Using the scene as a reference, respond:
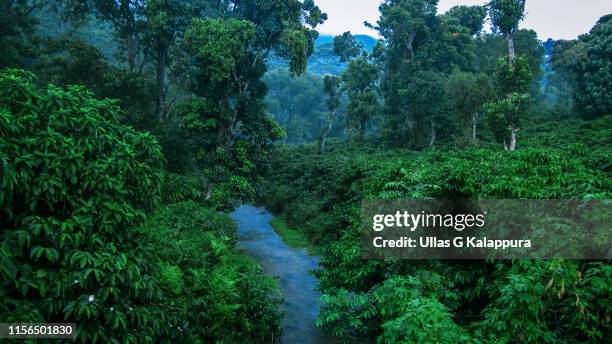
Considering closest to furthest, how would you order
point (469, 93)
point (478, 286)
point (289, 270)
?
point (478, 286), point (289, 270), point (469, 93)

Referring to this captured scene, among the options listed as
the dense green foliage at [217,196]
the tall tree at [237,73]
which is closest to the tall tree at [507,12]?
the dense green foliage at [217,196]

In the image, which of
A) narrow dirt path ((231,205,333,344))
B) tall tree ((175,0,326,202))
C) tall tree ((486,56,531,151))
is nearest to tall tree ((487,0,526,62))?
tall tree ((486,56,531,151))

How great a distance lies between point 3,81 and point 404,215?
804cm

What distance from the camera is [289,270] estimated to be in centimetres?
1786

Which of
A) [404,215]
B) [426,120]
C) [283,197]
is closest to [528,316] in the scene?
[404,215]

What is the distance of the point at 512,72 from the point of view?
964 inches

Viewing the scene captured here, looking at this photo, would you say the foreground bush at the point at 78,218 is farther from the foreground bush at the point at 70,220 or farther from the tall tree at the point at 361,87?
the tall tree at the point at 361,87

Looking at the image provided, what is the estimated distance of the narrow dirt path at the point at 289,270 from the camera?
12062 mm

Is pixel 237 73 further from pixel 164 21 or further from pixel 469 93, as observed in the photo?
pixel 469 93

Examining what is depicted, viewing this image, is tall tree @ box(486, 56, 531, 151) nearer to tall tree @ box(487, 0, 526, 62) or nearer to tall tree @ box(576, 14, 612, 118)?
tall tree @ box(487, 0, 526, 62)

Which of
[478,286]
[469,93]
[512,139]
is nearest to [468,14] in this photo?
[469,93]

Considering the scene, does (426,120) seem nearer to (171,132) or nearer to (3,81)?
(171,132)

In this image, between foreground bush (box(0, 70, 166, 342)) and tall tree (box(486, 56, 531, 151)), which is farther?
tall tree (box(486, 56, 531, 151))

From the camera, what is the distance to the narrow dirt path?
1206cm
